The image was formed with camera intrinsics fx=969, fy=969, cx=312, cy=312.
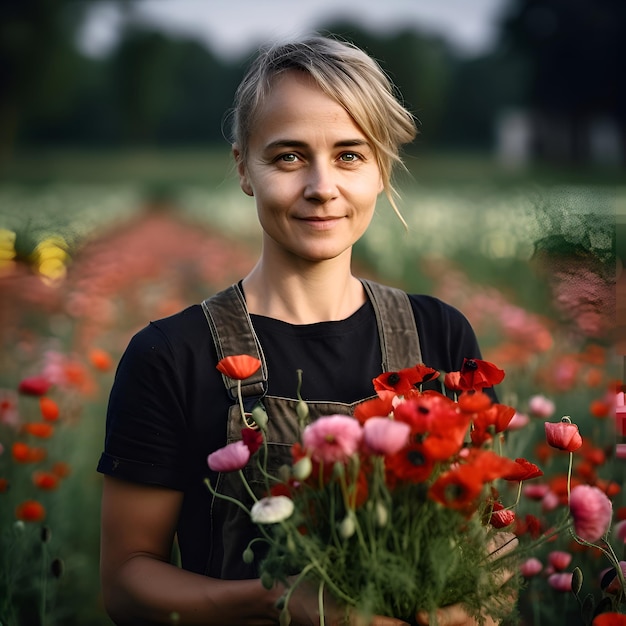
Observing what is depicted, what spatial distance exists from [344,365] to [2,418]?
2.02 meters

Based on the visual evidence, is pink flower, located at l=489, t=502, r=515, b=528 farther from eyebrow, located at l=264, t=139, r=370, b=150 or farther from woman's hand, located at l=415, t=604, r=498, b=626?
eyebrow, located at l=264, t=139, r=370, b=150

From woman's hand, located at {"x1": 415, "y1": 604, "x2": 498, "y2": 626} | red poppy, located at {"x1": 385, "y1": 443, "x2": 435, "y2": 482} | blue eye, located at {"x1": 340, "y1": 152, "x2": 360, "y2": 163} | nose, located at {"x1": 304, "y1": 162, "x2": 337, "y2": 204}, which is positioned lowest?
woman's hand, located at {"x1": 415, "y1": 604, "x2": 498, "y2": 626}

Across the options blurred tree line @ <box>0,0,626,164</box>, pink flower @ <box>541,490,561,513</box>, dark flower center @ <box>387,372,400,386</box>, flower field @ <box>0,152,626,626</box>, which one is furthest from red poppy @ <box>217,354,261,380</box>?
blurred tree line @ <box>0,0,626,164</box>

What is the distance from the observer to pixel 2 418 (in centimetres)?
367

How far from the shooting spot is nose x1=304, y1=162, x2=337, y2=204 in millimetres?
1964

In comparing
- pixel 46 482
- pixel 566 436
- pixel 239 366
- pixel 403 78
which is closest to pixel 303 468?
pixel 239 366

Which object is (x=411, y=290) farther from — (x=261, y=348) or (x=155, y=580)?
(x=155, y=580)

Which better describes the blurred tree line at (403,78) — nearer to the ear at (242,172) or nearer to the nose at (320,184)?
the ear at (242,172)

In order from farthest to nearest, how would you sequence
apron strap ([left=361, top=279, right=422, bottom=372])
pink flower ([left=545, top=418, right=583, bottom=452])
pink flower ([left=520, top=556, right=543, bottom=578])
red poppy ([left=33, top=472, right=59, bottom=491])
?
red poppy ([left=33, top=472, right=59, bottom=491]) → pink flower ([left=520, top=556, right=543, bottom=578]) → apron strap ([left=361, top=279, right=422, bottom=372]) → pink flower ([left=545, top=418, right=583, bottom=452])

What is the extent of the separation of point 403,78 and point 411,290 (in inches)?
1324

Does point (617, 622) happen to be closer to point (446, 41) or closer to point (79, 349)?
point (79, 349)

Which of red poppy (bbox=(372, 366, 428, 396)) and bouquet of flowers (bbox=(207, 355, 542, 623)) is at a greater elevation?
red poppy (bbox=(372, 366, 428, 396))

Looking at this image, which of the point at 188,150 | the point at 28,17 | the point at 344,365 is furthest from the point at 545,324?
the point at 188,150

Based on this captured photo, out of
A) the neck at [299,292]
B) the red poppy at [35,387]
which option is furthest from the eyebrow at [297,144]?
the red poppy at [35,387]
